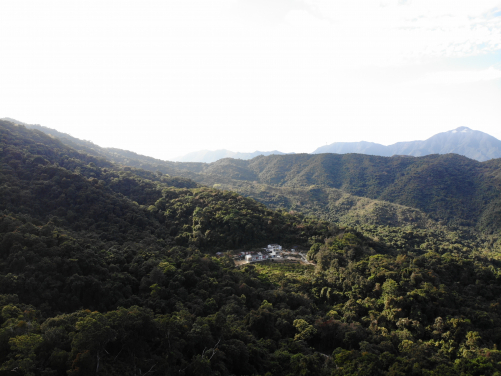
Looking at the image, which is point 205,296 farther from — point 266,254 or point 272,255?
point 272,255

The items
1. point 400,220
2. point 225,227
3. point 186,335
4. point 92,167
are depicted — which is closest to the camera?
point 186,335

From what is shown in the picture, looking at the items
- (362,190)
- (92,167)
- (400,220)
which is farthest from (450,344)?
(362,190)

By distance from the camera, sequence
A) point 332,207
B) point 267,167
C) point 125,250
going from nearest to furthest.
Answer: point 125,250 → point 332,207 → point 267,167

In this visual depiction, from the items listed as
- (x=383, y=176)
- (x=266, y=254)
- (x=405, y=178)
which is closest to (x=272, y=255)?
(x=266, y=254)

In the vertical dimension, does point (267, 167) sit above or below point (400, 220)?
above

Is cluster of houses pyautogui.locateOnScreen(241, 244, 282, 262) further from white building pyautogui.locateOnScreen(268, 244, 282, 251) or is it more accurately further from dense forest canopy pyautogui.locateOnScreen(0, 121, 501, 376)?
dense forest canopy pyautogui.locateOnScreen(0, 121, 501, 376)

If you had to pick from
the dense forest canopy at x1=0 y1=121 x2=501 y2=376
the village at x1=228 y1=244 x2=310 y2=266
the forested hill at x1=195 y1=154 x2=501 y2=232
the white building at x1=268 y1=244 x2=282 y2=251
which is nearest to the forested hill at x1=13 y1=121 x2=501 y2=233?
the forested hill at x1=195 y1=154 x2=501 y2=232

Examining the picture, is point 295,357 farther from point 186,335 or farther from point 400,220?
point 400,220
